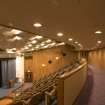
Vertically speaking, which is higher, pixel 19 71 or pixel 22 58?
pixel 22 58

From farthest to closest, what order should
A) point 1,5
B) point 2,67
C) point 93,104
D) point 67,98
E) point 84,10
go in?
point 2,67 < point 93,104 < point 67,98 < point 84,10 < point 1,5

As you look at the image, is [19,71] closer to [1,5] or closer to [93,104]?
[93,104]

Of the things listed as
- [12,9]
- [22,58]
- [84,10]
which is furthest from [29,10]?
[22,58]

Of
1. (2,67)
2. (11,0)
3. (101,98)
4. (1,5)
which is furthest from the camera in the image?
(2,67)

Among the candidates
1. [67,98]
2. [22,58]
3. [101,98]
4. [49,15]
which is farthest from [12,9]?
[22,58]

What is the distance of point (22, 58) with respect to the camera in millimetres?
20328

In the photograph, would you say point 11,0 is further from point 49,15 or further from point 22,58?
point 22,58

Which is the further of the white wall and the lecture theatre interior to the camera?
the white wall

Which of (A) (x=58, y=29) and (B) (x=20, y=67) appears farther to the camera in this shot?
(B) (x=20, y=67)

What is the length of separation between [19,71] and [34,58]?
2.29 meters

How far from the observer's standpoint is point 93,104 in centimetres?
550

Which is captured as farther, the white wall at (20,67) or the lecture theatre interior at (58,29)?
the white wall at (20,67)

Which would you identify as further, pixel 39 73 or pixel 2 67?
pixel 39 73

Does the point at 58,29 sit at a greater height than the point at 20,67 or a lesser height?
greater
